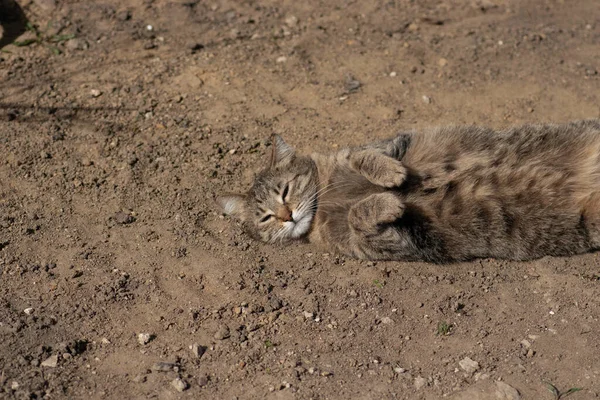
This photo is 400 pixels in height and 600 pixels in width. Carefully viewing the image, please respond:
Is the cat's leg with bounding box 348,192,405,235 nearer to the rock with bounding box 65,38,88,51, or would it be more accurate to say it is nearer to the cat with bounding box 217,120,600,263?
the cat with bounding box 217,120,600,263

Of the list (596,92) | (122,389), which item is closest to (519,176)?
(596,92)

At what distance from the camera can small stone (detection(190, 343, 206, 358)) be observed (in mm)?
4005

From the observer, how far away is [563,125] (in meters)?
5.00

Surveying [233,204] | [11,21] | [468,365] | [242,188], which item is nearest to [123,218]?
[233,204]

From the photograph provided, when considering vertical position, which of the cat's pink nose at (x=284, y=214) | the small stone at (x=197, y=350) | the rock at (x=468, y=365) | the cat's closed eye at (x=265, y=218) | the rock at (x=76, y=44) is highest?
the rock at (x=76, y=44)

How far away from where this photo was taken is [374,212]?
4445 mm

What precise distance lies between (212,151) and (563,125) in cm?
267

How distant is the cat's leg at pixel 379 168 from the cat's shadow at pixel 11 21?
355cm

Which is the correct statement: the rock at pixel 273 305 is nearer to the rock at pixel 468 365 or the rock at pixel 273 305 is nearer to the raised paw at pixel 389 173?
the raised paw at pixel 389 173

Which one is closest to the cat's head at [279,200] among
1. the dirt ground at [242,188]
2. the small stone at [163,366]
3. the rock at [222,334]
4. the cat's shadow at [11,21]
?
the dirt ground at [242,188]

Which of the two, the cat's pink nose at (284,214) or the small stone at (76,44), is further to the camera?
the small stone at (76,44)

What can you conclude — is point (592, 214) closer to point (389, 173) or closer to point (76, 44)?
point (389, 173)

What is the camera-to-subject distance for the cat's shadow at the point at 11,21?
20.6 ft

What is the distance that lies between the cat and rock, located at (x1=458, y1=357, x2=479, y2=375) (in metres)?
0.83
